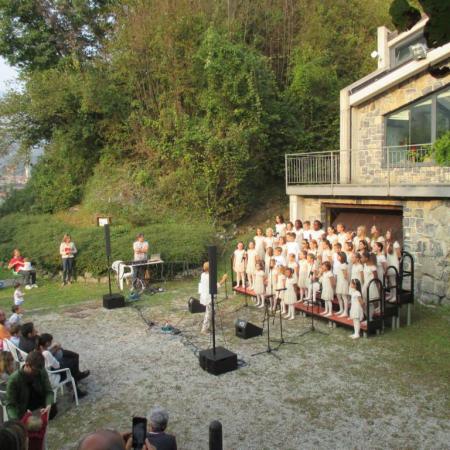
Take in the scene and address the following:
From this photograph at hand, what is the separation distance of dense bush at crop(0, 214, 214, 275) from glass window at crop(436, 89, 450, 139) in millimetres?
8238

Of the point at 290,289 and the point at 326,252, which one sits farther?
the point at 326,252

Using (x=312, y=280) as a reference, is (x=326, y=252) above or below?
above

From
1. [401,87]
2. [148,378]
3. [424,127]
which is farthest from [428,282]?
[148,378]

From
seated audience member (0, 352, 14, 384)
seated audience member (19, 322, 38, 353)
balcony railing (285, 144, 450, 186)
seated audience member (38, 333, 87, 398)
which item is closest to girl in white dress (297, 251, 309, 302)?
balcony railing (285, 144, 450, 186)

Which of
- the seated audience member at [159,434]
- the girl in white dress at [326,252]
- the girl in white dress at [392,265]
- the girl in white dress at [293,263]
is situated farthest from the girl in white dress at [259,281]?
the seated audience member at [159,434]

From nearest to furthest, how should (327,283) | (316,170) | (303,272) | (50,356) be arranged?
(50,356) < (327,283) < (303,272) < (316,170)

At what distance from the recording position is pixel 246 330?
31.8ft

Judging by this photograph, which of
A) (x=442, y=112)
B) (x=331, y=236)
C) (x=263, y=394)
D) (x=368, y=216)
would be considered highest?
(x=442, y=112)

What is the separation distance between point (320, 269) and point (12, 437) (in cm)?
857

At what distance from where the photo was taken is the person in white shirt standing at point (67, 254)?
50.5 ft

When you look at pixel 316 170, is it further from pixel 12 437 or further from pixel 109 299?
pixel 12 437

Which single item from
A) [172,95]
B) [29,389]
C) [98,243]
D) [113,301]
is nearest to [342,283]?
[113,301]

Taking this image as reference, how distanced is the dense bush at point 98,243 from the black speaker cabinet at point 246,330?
245 inches

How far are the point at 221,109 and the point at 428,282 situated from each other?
→ 1088cm
